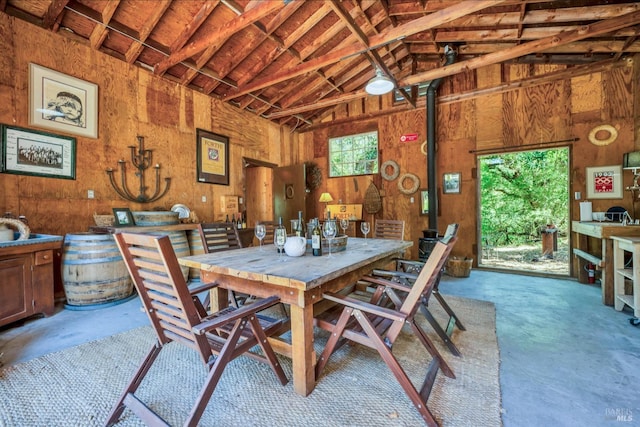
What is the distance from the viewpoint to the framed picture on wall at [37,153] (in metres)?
2.77

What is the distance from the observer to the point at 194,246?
375 centimetres

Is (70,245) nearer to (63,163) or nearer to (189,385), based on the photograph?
(63,163)

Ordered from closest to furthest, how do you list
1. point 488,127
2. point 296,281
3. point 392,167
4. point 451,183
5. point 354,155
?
1. point 296,281
2. point 488,127
3. point 451,183
4. point 392,167
5. point 354,155

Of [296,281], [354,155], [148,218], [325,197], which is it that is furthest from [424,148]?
[148,218]

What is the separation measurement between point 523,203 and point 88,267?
Answer: 340 inches

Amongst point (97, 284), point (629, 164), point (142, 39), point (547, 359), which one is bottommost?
point (547, 359)

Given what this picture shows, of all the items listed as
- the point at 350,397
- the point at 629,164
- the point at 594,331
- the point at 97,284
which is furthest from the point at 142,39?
the point at 629,164

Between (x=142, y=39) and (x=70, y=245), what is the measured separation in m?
2.69

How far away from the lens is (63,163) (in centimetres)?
314

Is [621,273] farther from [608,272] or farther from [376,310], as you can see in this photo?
[376,310]

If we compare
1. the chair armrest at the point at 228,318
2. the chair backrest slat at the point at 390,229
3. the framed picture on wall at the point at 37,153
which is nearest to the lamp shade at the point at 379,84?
the chair backrest slat at the point at 390,229

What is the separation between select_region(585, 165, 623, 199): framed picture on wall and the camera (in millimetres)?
3807

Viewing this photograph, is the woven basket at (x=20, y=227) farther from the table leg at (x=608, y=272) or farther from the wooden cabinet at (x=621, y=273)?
the table leg at (x=608, y=272)

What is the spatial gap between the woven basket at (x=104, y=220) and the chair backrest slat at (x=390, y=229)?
341 cm
